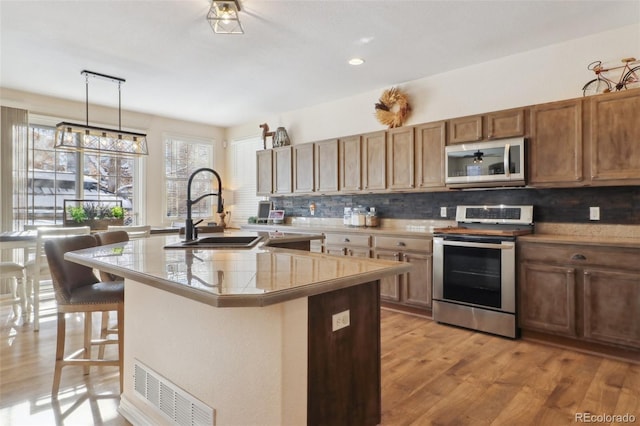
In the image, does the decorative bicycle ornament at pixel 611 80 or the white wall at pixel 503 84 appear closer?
the decorative bicycle ornament at pixel 611 80

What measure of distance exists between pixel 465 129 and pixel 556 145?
842mm

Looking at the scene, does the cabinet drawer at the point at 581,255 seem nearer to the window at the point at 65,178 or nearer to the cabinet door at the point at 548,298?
the cabinet door at the point at 548,298

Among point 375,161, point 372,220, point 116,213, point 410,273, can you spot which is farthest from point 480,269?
point 116,213

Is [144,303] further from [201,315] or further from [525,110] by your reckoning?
[525,110]

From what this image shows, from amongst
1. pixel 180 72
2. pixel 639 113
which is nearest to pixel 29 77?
pixel 180 72

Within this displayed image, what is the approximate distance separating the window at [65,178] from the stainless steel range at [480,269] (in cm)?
415

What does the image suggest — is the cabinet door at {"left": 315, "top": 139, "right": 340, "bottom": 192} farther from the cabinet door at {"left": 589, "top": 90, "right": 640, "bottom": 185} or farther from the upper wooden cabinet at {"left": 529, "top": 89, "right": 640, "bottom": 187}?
the cabinet door at {"left": 589, "top": 90, "right": 640, "bottom": 185}

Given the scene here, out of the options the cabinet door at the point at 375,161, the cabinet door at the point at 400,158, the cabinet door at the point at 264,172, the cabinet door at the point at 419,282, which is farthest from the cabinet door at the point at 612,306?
the cabinet door at the point at 264,172

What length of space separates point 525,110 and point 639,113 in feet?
2.67

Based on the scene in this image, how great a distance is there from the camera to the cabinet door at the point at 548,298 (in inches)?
117

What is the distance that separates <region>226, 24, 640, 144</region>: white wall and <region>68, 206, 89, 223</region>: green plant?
3.68 metres

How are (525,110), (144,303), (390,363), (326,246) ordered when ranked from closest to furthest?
(144,303)
(390,363)
(525,110)
(326,246)

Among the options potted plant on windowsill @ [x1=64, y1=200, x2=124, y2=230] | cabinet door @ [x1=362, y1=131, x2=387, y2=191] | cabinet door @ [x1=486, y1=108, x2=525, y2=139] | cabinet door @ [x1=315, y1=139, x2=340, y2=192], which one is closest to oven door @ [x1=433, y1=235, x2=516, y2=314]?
cabinet door @ [x1=486, y1=108, x2=525, y2=139]

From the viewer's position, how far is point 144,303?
192cm
